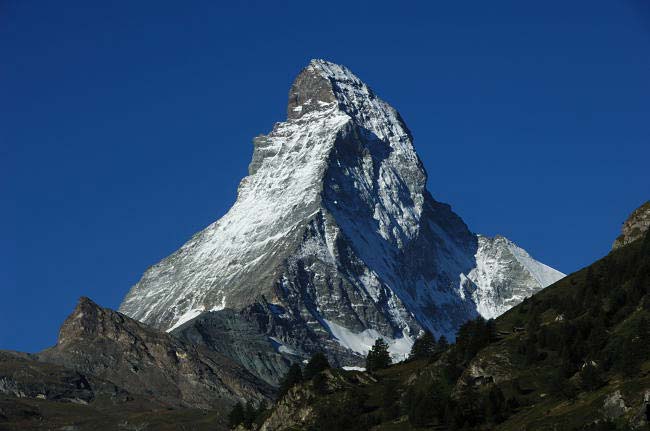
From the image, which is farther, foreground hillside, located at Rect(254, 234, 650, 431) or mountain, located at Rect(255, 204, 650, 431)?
foreground hillside, located at Rect(254, 234, 650, 431)

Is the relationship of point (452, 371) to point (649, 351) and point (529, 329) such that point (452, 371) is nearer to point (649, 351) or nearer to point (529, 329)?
point (529, 329)

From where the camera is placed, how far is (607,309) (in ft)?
594

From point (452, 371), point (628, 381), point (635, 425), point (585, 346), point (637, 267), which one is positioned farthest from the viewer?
point (452, 371)

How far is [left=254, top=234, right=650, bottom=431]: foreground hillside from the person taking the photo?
14888 cm

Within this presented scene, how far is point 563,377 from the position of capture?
16762cm

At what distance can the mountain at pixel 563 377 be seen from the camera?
148450 mm

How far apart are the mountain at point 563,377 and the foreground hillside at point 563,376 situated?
0.16 meters

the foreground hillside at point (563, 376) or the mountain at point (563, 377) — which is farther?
the foreground hillside at point (563, 376)

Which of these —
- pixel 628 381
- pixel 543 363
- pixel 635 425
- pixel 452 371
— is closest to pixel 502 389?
pixel 543 363

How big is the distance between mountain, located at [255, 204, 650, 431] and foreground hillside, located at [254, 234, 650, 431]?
158 millimetres

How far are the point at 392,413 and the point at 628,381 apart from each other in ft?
169

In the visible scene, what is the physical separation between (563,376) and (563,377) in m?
0.16

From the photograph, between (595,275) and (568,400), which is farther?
(595,275)

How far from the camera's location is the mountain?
5844 inches
